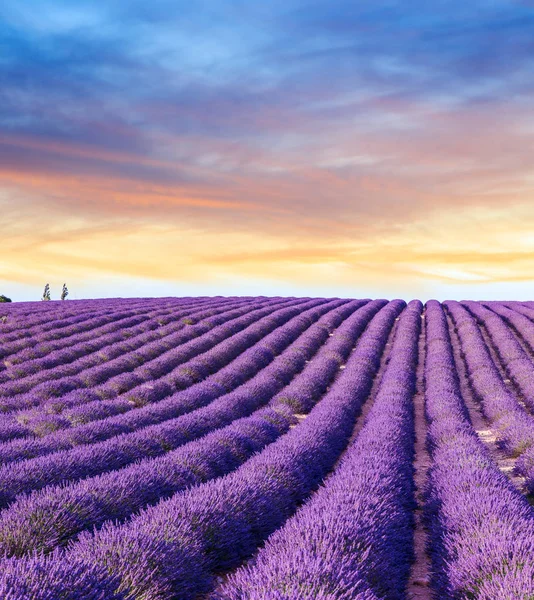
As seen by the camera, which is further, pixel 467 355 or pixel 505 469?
pixel 467 355

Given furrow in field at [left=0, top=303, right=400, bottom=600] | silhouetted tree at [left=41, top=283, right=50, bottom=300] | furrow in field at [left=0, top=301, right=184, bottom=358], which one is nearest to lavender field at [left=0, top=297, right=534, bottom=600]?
furrow in field at [left=0, top=303, right=400, bottom=600]

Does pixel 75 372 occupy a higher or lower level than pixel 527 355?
lower

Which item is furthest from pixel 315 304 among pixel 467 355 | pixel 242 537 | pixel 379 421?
pixel 242 537

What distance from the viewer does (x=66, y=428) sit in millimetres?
8703

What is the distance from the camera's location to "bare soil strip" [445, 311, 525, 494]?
7.73m

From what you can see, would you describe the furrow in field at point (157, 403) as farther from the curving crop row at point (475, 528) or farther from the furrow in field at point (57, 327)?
the furrow in field at point (57, 327)

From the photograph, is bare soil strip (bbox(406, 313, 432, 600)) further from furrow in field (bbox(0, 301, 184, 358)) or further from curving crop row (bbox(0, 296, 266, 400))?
furrow in field (bbox(0, 301, 184, 358))

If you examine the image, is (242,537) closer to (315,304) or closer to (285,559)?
(285,559)

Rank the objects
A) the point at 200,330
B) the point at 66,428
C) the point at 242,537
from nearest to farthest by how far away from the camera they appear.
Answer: the point at 242,537, the point at 66,428, the point at 200,330

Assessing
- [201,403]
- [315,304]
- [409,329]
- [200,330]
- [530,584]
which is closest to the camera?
[530,584]

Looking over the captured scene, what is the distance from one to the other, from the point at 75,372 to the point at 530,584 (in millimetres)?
12255

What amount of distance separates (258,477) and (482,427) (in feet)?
21.2

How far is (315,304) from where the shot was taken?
29844 millimetres

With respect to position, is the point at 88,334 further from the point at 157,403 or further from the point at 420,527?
the point at 420,527
